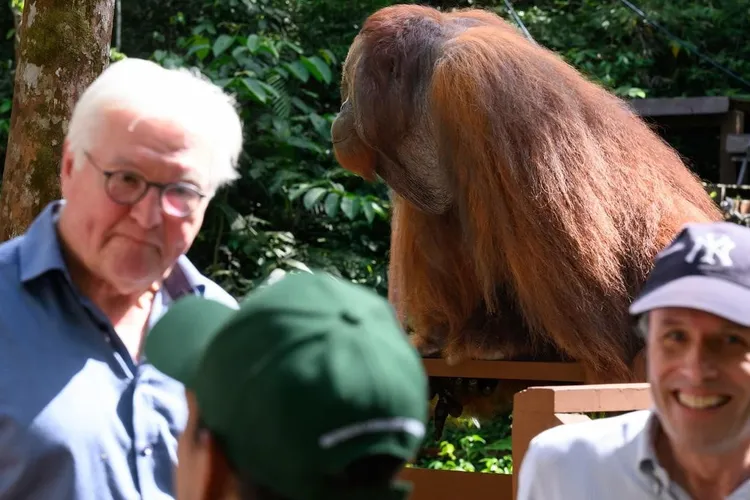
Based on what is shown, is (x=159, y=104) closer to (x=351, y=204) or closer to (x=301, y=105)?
(x=351, y=204)

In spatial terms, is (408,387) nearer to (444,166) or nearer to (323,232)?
(444,166)

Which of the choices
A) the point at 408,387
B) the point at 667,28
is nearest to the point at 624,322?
the point at 408,387

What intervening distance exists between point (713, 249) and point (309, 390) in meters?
0.80

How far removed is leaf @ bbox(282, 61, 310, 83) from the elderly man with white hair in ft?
12.9

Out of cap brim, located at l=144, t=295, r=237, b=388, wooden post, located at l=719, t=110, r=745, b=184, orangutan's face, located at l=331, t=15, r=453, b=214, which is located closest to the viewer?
cap brim, located at l=144, t=295, r=237, b=388

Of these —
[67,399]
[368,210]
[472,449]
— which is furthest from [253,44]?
[67,399]

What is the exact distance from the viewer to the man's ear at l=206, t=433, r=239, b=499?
89 centimetres

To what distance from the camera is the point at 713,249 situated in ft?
4.69

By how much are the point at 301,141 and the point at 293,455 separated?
16.4ft

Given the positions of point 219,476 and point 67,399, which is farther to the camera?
point 67,399

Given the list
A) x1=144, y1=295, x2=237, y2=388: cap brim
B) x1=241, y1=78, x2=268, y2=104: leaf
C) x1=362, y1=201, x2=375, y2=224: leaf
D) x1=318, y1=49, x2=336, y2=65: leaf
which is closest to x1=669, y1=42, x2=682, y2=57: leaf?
x1=318, y1=49, x2=336, y2=65: leaf

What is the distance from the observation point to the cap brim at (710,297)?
1.36 m

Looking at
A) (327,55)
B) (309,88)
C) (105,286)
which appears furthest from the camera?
(309,88)

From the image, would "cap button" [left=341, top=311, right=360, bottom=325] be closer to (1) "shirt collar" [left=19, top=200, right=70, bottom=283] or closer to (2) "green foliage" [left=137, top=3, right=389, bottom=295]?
(1) "shirt collar" [left=19, top=200, right=70, bottom=283]
